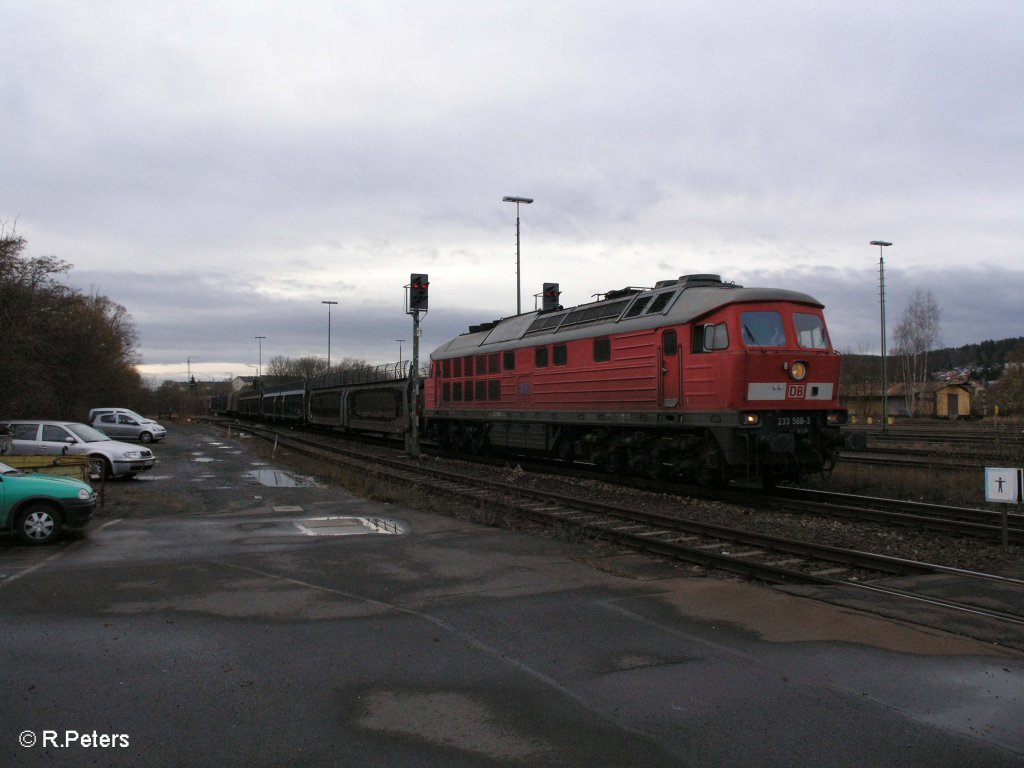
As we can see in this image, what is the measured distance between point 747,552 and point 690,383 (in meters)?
4.83

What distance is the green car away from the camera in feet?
31.6

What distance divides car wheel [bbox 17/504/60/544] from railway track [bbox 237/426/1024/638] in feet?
20.3

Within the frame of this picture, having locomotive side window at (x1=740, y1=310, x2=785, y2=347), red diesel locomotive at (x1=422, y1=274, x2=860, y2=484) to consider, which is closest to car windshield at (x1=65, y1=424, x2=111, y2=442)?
red diesel locomotive at (x1=422, y1=274, x2=860, y2=484)

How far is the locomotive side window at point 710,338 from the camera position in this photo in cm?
1289

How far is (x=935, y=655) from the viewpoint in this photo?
207 inches

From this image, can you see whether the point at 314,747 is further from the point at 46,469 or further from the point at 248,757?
the point at 46,469

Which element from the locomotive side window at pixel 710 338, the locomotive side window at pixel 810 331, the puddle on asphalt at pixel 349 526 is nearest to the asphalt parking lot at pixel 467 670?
the puddle on asphalt at pixel 349 526

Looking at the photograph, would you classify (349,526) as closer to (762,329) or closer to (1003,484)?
(762,329)

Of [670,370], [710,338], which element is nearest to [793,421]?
→ [710,338]

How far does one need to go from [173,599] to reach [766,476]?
10.5 meters

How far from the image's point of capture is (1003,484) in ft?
28.3

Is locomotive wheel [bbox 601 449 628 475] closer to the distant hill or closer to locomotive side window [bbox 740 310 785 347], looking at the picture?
locomotive side window [bbox 740 310 785 347]

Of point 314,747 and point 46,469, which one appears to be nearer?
point 314,747


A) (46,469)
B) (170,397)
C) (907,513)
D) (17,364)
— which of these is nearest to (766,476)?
(907,513)
